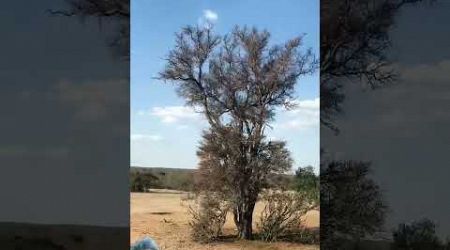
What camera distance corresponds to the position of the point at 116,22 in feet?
15.3

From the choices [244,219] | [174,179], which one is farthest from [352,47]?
[174,179]

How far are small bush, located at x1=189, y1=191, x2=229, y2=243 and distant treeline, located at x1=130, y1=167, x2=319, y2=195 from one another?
0.16 metres

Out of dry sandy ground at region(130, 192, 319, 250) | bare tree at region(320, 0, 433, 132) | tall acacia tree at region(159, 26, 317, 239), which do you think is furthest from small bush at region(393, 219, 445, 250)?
tall acacia tree at region(159, 26, 317, 239)

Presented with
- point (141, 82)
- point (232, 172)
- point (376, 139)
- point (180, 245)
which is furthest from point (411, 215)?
point (141, 82)

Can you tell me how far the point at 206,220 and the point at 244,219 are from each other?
0.32 metres

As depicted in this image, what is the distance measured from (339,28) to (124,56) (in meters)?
1.67

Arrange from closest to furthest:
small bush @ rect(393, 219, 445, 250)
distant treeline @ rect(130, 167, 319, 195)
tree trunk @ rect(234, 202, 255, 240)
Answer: small bush @ rect(393, 219, 445, 250)
distant treeline @ rect(130, 167, 319, 195)
tree trunk @ rect(234, 202, 255, 240)

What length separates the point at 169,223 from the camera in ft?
16.6

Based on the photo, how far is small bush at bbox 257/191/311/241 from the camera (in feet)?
16.5

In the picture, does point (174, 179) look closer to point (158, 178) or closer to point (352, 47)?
point (158, 178)

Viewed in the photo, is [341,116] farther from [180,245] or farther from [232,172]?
[180,245]

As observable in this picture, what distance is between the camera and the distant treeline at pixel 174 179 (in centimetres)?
491

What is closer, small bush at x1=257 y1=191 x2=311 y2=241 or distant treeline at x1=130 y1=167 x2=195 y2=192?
distant treeline at x1=130 y1=167 x2=195 y2=192

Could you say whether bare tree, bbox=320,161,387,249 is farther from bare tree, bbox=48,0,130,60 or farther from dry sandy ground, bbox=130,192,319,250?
bare tree, bbox=48,0,130,60
